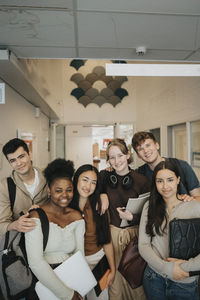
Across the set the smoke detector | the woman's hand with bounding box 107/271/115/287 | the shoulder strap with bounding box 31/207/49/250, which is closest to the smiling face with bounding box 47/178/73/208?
the shoulder strap with bounding box 31/207/49/250

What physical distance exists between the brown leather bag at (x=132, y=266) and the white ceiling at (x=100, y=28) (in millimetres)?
1638

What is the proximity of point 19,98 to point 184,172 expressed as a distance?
2.45 meters

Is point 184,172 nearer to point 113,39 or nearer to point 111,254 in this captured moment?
point 111,254

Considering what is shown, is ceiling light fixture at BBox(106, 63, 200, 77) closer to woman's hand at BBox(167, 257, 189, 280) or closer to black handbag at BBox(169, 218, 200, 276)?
black handbag at BBox(169, 218, 200, 276)

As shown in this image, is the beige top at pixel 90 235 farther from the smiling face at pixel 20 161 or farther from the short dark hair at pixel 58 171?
the smiling face at pixel 20 161

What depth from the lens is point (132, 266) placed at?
148 centimetres

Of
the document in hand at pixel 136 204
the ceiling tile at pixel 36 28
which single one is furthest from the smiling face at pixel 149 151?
the ceiling tile at pixel 36 28

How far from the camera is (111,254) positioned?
1521 mm

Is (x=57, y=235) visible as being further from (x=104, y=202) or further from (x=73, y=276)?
(x=104, y=202)

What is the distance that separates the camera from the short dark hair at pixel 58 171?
4.42 ft

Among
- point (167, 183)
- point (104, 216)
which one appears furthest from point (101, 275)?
point (167, 183)

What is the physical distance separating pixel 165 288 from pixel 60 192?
37.4 inches

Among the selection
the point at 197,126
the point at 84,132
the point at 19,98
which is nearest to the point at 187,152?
the point at 197,126

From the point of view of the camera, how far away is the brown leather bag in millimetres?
1472
